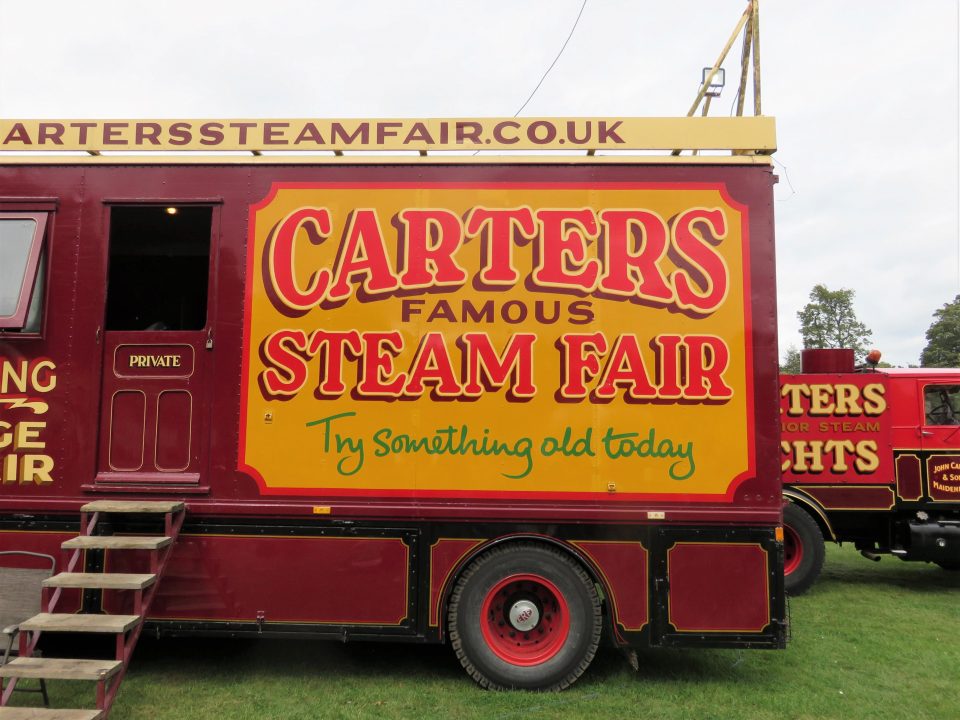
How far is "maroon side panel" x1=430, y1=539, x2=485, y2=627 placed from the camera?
14.1 feet

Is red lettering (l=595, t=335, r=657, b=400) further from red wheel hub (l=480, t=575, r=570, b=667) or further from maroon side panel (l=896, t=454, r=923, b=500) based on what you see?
maroon side panel (l=896, t=454, r=923, b=500)

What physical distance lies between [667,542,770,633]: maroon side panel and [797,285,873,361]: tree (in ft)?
154

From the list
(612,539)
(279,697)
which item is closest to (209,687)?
(279,697)

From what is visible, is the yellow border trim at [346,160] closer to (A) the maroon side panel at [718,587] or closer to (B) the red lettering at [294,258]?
(B) the red lettering at [294,258]

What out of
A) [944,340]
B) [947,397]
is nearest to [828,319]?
[944,340]

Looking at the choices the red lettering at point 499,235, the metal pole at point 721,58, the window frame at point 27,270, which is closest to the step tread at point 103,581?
the window frame at point 27,270

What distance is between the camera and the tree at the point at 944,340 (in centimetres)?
4134

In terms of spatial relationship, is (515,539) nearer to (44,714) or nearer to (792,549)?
(44,714)

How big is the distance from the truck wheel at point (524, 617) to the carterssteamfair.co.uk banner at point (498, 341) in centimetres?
47

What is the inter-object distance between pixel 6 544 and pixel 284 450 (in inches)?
78.2

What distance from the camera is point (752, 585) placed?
4.21 metres

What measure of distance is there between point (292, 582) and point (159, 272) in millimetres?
3275

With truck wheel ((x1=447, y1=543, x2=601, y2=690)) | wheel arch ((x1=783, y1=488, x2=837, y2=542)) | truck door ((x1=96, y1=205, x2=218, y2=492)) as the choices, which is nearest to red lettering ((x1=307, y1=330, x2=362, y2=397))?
truck door ((x1=96, y1=205, x2=218, y2=492))

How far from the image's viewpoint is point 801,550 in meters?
7.29
